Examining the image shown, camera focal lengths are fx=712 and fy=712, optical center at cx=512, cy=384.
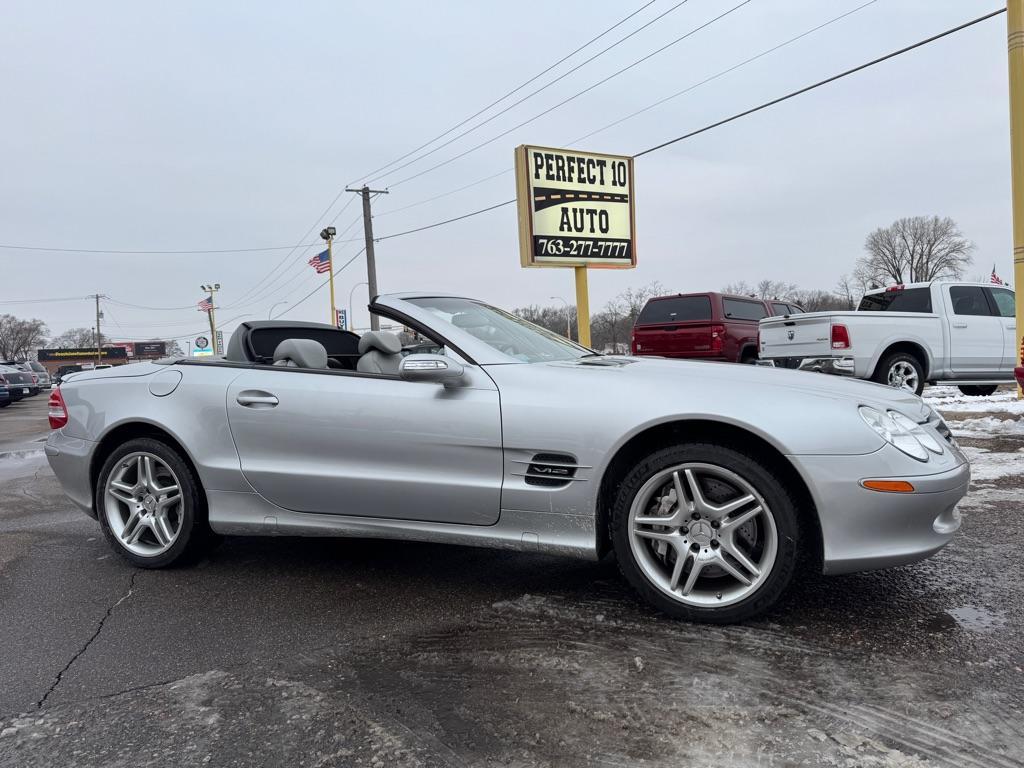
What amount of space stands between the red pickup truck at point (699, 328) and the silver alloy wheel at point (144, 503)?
10.5 m

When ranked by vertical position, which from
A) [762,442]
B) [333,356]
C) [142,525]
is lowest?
[142,525]

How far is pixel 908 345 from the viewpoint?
1017cm

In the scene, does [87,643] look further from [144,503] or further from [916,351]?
[916,351]

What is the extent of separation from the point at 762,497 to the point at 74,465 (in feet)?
11.9

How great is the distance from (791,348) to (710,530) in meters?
8.23

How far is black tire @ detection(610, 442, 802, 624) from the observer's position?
266cm

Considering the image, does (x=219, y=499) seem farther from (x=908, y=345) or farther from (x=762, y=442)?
(x=908, y=345)

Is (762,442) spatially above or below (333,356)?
below

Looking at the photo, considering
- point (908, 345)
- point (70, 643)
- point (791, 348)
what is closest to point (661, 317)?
point (791, 348)

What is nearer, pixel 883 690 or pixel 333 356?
pixel 883 690

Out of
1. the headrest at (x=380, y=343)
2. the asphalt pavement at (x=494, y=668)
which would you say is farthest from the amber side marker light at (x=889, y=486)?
the headrest at (x=380, y=343)

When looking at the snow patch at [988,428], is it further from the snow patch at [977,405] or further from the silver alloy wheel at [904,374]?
the silver alloy wheel at [904,374]

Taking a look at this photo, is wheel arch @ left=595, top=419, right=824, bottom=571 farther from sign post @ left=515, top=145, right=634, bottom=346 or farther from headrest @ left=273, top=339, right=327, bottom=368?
sign post @ left=515, top=145, right=634, bottom=346

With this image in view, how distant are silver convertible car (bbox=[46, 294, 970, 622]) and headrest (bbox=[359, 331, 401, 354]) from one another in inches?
0.5
